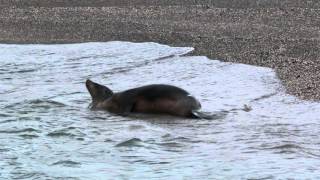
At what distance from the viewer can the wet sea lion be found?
29.9 ft

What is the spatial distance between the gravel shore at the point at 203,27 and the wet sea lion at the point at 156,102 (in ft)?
6.05

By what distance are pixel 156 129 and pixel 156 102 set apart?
892mm

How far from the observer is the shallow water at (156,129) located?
664cm

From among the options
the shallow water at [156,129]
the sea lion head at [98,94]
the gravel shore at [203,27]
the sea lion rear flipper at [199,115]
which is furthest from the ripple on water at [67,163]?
the gravel shore at [203,27]

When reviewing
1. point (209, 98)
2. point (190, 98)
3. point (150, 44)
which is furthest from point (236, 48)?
point (190, 98)

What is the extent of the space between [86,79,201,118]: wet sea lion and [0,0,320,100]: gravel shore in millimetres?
1845

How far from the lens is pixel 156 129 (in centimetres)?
838

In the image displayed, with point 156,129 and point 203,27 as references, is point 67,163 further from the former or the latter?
point 203,27

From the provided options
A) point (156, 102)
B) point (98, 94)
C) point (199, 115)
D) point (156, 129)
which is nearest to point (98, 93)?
point (98, 94)

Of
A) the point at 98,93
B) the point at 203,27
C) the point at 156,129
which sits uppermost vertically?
the point at 98,93

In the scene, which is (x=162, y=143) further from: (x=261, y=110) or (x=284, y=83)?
(x=284, y=83)

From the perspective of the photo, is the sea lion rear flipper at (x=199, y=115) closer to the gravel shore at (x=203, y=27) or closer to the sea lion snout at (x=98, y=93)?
the sea lion snout at (x=98, y=93)

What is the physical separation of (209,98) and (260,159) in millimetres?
3363

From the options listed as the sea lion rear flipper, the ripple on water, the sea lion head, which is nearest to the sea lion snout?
→ the sea lion head
